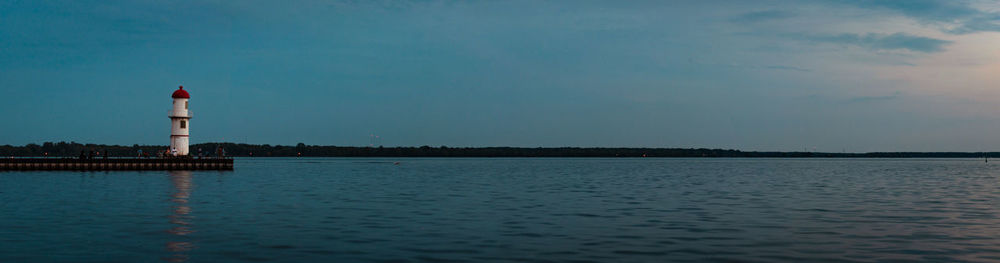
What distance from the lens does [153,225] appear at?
27797mm

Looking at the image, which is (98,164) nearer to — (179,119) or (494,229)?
(179,119)

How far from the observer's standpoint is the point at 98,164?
94.3 metres

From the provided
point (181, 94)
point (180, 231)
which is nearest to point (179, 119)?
point (181, 94)

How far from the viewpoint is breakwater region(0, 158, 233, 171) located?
9044cm

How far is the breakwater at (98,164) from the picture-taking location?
90.4 metres

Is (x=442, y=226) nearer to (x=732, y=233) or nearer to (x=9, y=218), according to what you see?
(x=732, y=233)

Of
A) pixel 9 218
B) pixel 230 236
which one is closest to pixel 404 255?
pixel 230 236

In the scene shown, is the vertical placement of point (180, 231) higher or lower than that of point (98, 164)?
lower

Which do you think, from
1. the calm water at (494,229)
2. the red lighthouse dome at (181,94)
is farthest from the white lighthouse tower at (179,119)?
the calm water at (494,229)

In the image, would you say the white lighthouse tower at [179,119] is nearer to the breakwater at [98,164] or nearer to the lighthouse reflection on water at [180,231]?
the breakwater at [98,164]

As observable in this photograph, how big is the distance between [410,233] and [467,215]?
758 centimetres

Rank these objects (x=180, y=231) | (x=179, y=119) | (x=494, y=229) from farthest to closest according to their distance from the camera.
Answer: (x=179, y=119) < (x=494, y=229) < (x=180, y=231)

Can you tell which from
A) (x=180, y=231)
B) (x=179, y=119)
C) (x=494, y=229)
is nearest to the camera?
(x=180, y=231)

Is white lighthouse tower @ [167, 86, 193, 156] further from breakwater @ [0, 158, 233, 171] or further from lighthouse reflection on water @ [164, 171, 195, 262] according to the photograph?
lighthouse reflection on water @ [164, 171, 195, 262]
